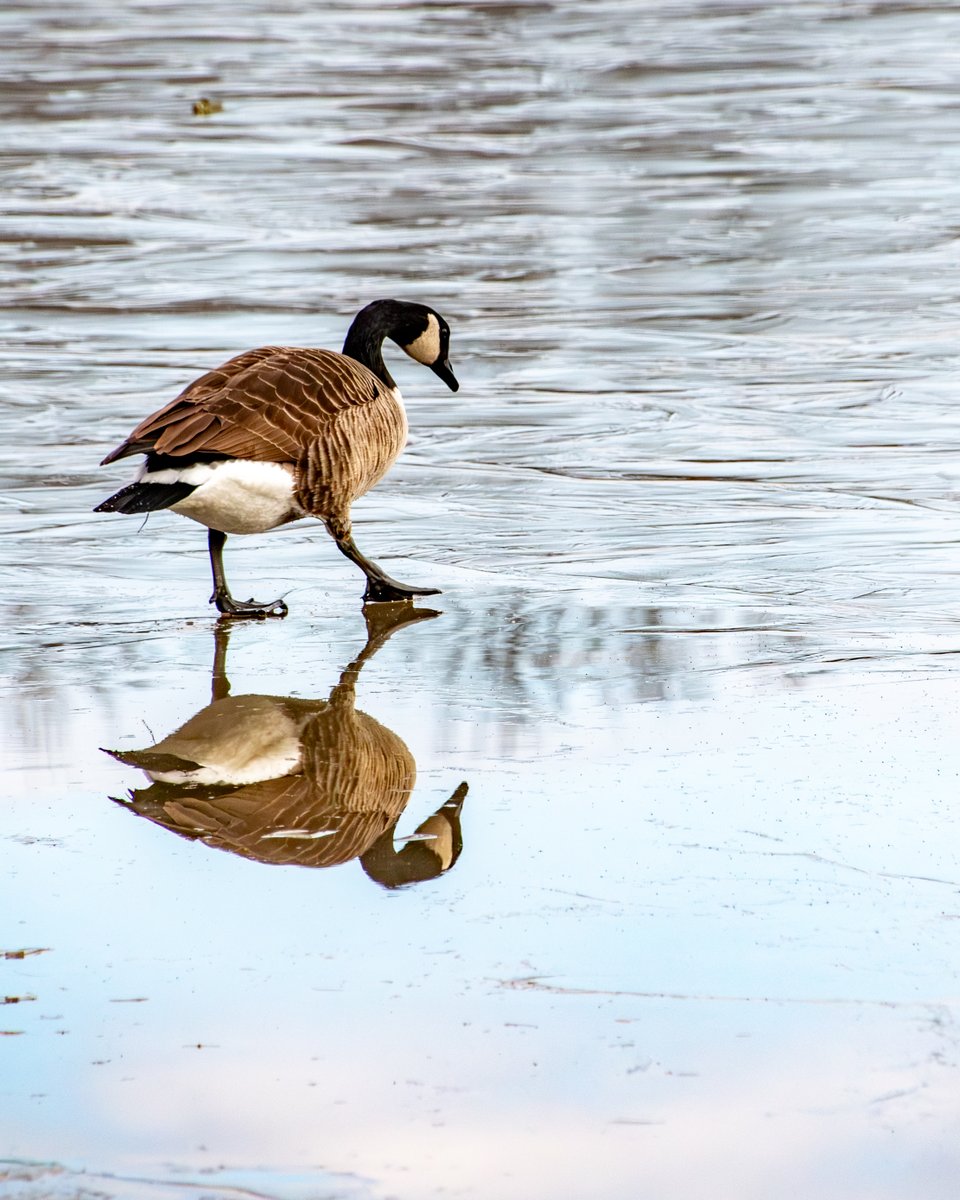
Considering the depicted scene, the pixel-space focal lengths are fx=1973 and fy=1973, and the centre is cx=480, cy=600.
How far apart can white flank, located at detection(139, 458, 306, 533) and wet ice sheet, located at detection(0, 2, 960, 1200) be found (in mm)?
325

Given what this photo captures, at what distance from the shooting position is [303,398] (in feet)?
21.8

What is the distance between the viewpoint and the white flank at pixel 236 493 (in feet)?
20.2

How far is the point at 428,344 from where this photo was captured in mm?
7668

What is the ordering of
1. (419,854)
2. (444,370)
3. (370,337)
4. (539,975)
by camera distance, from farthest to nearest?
(444,370) → (370,337) → (419,854) → (539,975)

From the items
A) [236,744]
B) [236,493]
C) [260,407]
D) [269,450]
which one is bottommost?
[236,744]

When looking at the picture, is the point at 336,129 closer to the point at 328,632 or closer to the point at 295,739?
the point at 328,632

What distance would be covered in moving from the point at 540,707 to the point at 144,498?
150 cm

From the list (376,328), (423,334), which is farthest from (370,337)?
(423,334)

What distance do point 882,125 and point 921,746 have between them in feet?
45.7

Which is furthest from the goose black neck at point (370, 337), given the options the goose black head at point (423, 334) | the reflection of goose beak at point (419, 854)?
the reflection of goose beak at point (419, 854)

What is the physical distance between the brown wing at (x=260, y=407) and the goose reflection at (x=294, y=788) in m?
0.94

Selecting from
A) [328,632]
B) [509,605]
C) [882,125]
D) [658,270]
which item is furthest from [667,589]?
[882,125]

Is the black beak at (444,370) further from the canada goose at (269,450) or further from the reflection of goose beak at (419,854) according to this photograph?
the reflection of goose beak at (419,854)

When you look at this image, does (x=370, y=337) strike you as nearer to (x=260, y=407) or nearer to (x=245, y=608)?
(x=260, y=407)
